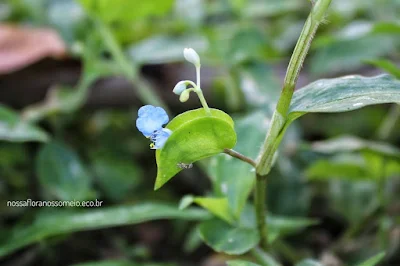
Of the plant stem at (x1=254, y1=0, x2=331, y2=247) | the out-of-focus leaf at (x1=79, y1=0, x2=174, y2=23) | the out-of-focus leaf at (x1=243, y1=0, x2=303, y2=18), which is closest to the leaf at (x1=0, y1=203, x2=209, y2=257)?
the plant stem at (x1=254, y1=0, x2=331, y2=247)

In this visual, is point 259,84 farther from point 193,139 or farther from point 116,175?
point 193,139

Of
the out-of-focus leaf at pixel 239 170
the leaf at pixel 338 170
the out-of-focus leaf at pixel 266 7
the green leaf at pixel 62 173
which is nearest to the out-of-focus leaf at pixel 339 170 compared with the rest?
the leaf at pixel 338 170

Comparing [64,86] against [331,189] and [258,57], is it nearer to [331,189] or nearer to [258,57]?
[258,57]

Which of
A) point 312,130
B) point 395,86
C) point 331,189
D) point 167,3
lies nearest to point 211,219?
point 395,86

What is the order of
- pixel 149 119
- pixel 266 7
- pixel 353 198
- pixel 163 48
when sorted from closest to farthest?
pixel 149 119 → pixel 353 198 → pixel 163 48 → pixel 266 7

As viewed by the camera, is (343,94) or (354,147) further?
(354,147)

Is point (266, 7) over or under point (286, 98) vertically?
under

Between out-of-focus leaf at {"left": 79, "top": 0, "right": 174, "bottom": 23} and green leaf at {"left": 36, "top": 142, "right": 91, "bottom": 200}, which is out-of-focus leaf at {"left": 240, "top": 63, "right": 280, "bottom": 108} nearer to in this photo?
out-of-focus leaf at {"left": 79, "top": 0, "right": 174, "bottom": 23}

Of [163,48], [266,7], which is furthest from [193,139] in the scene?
[266,7]
